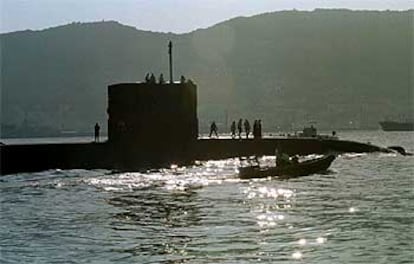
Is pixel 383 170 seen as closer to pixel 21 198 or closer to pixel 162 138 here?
pixel 162 138

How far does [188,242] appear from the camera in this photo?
19859 mm

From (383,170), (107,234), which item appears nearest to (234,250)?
(107,234)

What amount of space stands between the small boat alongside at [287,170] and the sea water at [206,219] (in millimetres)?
717

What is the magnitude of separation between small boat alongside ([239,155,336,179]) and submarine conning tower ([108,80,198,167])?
1057 cm

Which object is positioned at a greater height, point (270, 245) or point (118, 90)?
point (118, 90)

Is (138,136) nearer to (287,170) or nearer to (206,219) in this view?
(287,170)

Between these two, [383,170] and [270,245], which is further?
[383,170]

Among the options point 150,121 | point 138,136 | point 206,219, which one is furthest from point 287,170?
point 206,219

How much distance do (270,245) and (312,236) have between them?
1.63m

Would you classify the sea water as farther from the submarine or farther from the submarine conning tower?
the submarine conning tower

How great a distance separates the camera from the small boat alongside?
3725 cm

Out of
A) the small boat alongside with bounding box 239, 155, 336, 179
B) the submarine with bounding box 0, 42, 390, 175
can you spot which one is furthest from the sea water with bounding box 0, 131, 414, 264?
the submarine with bounding box 0, 42, 390, 175

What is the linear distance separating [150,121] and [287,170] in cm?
1255

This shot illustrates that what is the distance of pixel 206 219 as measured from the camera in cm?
2381
